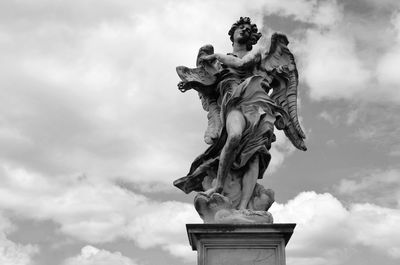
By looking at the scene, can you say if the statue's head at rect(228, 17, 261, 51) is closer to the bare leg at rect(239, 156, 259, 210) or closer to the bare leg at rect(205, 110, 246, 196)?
the bare leg at rect(205, 110, 246, 196)

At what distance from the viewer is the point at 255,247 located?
7672 millimetres

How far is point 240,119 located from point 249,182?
1.02 meters

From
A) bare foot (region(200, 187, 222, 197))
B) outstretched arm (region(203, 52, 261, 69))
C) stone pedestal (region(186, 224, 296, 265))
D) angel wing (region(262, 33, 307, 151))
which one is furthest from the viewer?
angel wing (region(262, 33, 307, 151))

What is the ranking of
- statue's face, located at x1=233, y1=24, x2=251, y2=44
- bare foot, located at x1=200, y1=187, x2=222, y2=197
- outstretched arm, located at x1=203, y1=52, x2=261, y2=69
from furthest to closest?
statue's face, located at x1=233, y1=24, x2=251, y2=44, outstretched arm, located at x1=203, y1=52, x2=261, y2=69, bare foot, located at x1=200, y1=187, x2=222, y2=197

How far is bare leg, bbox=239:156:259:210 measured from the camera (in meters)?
8.20

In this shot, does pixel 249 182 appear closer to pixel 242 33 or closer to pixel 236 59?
pixel 236 59

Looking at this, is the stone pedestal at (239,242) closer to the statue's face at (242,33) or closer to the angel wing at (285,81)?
the angel wing at (285,81)

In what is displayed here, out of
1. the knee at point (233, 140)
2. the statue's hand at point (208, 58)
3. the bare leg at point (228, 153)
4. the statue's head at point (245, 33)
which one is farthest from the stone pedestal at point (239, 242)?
the statue's head at point (245, 33)

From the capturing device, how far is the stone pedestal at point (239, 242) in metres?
7.61

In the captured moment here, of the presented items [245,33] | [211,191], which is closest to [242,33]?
[245,33]

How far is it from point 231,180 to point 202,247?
132 cm

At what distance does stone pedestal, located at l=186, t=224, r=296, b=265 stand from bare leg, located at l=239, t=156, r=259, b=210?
575 millimetres

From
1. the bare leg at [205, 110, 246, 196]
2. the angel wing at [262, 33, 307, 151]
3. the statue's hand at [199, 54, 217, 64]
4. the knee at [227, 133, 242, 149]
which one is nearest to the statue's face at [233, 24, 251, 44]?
the angel wing at [262, 33, 307, 151]

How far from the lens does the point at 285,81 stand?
9.34 metres
